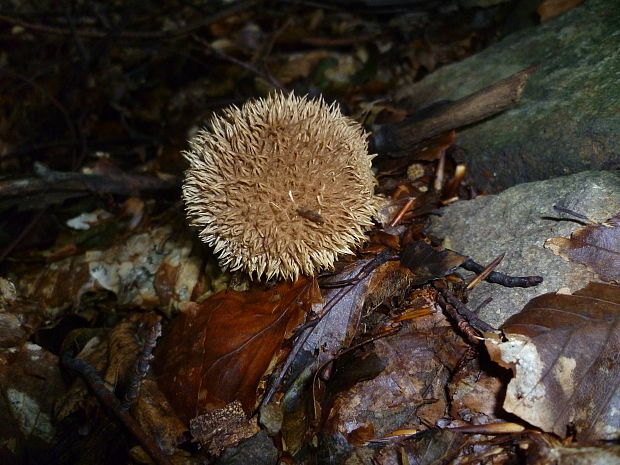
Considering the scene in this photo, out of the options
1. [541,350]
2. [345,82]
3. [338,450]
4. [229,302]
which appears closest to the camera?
[541,350]

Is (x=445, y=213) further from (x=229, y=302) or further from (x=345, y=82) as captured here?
(x=345, y=82)

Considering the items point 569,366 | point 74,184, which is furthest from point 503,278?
point 74,184

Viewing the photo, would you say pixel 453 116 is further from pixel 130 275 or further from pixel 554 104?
pixel 130 275

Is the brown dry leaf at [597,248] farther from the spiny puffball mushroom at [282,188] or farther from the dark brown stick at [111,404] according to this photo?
the dark brown stick at [111,404]

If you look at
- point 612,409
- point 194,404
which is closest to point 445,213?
point 612,409

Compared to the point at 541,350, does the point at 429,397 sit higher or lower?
lower

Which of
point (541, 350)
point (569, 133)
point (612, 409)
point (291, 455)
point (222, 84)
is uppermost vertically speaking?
point (222, 84)

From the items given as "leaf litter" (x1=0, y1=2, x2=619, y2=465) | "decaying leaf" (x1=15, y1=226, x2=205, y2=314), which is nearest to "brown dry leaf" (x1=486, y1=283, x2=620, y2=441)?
"leaf litter" (x1=0, y1=2, x2=619, y2=465)
